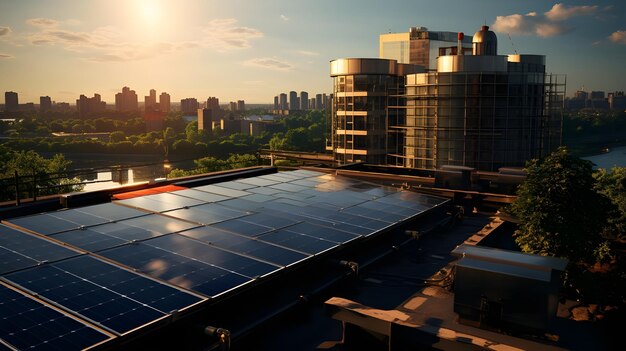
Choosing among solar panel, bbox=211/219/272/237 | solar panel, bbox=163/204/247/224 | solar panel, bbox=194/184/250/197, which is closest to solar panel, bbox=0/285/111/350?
solar panel, bbox=211/219/272/237

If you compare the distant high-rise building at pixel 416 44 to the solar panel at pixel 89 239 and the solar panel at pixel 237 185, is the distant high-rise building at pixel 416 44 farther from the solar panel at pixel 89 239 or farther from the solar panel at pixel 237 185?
the solar panel at pixel 89 239

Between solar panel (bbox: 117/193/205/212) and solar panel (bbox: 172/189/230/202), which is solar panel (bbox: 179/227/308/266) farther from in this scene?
solar panel (bbox: 172/189/230/202)

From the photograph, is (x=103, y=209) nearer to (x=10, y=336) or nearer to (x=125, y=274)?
(x=125, y=274)

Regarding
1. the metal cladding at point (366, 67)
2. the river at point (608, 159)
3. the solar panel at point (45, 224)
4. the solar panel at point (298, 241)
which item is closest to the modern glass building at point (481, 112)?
the metal cladding at point (366, 67)

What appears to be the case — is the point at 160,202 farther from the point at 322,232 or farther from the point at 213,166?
the point at 213,166

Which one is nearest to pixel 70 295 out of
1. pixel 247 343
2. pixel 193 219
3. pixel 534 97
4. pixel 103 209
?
pixel 247 343

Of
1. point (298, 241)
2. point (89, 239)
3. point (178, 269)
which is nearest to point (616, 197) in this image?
point (298, 241)
